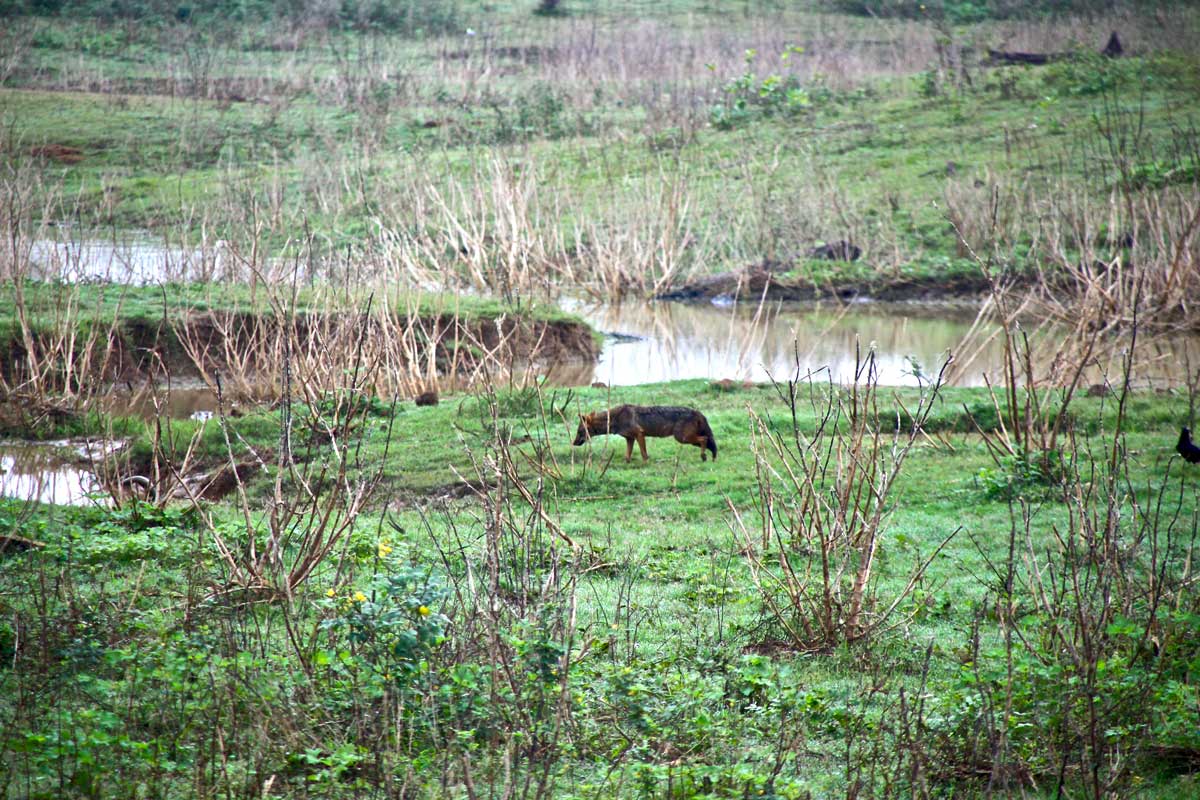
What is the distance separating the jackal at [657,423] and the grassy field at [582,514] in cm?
35

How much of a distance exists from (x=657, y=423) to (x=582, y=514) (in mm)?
1636

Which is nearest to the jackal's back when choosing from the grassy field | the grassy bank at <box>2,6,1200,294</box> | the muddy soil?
the grassy field

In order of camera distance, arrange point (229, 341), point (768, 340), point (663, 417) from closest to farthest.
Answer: point (663, 417) → point (229, 341) → point (768, 340)

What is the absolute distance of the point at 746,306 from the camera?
23.6 meters

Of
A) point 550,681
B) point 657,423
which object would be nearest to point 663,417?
point 657,423

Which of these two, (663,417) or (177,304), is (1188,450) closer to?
(663,417)

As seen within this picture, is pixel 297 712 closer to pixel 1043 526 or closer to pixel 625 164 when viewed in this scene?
pixel 1043 526

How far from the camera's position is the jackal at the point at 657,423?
10.2 meters

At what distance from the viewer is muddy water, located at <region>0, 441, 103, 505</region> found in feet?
33.9

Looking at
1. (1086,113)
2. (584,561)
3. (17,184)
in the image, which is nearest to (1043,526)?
(584,561)

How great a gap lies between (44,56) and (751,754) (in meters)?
37.4

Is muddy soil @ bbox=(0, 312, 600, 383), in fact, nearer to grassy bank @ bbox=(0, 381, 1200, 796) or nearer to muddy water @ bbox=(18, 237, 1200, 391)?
muddy water @ bbox=(18, 237, 1200, 391)

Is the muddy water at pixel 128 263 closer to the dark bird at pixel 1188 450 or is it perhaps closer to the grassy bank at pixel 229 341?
the grassy bank at pixel 229 341

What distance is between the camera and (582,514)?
8961mm
